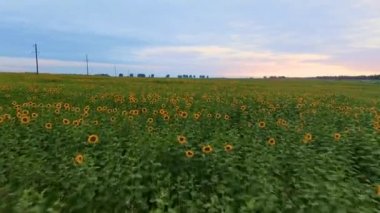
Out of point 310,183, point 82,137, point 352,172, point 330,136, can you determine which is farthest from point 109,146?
point 330,136

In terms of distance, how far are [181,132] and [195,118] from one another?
0.96 metres

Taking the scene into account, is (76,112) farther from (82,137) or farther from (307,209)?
(307,209)

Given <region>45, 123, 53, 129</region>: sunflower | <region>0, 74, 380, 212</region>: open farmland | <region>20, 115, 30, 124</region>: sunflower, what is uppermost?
<region>20, 115, 30, 124</region>: sunflower

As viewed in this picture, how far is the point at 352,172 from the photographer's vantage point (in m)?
4.17

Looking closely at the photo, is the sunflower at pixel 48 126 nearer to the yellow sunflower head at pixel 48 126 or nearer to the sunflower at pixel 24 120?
the yellow sunflower head at pixel 48 126

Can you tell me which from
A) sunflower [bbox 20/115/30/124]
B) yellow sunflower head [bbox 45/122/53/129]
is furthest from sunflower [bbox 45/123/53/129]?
sunflower [bbox 20/115/30/124]

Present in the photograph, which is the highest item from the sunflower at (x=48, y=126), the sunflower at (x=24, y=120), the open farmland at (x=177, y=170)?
the sunflower at (x=24, y=120)

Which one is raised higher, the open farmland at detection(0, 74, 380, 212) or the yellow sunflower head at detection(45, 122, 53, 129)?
the yellow sunflower head at detection(45, 122, 53, 129)

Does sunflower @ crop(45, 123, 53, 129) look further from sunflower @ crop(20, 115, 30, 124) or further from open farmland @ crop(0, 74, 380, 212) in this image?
sunflower @ crop(20, 115, 30, 124)

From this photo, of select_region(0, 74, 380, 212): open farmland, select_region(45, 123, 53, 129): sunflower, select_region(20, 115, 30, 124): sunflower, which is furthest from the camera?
select_region(20, 115, 30, 124): sunflower

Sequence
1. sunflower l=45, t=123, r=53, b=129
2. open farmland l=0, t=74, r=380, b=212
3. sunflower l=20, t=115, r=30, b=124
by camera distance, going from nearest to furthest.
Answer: open farmland l=0, t=74, r=380, b=212, sunflower l=45, t=123, r=53, b=129, sunflower l=20, t=115, r=30, b=124

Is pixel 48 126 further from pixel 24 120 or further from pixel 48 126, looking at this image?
pixel 24 120

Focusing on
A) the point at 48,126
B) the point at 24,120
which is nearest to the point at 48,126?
the point at 48,126

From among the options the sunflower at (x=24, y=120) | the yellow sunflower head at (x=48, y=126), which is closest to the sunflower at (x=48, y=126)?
the yellow sunflower head at (x=48, y=126)
